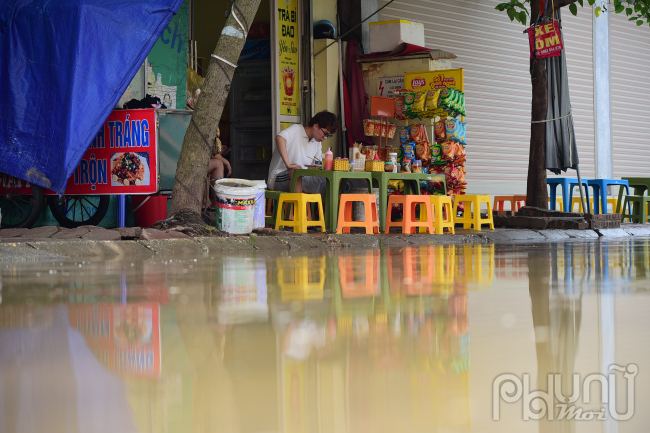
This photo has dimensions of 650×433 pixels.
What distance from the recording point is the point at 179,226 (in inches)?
249

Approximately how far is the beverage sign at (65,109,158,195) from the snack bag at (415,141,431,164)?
4260 mm

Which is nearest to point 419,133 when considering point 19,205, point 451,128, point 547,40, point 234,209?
point 451,128

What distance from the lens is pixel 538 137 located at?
9.75 m

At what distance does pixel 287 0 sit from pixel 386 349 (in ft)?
30.6

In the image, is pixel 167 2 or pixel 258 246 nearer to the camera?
pixel 258 246

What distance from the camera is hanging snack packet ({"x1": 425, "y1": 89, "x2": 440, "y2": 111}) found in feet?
31.5

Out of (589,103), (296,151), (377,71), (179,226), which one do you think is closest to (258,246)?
(179,226)

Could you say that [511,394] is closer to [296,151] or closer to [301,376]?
[301,376]

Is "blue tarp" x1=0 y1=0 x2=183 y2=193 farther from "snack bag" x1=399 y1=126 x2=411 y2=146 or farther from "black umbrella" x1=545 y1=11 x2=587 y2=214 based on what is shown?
"black umbrella" x1=545 y1=11 x2=587 y2=214

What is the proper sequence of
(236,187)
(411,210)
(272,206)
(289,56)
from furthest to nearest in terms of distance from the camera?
(289,56) → (272,206) → (411,210) → (236,187)

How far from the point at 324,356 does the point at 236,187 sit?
207 inches

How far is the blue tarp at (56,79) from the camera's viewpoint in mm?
6559

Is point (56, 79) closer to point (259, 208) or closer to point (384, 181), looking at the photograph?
point (259, 208)

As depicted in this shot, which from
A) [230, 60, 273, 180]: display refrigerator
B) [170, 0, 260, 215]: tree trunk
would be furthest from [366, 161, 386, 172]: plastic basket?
[230, 60, 273, 180]: display refrigerator
